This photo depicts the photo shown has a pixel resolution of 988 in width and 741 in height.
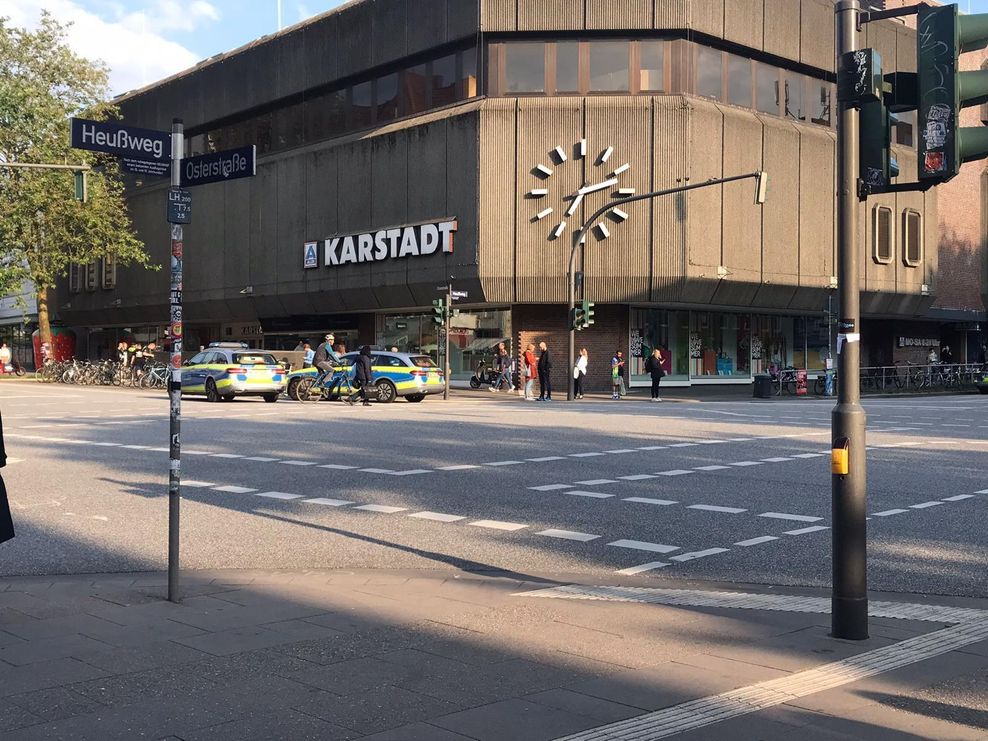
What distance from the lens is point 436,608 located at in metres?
6.49

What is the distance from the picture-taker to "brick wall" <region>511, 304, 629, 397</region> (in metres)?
42.0

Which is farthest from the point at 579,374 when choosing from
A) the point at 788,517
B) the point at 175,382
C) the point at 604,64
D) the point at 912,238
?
the point at 175,382

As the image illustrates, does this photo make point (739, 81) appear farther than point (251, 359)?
Yes

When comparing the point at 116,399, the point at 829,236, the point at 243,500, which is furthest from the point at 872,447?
the point at 829,236

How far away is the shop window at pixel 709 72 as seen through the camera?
41.5 meters

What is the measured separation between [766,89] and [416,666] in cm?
4212

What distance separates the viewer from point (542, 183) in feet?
133

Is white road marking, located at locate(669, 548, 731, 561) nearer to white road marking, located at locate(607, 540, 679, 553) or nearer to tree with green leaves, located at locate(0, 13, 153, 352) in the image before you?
Result: white road marking, located at locate(607, 540, 679, 553)

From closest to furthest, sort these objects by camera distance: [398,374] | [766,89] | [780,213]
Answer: [398,374], [780,213], [766,89]

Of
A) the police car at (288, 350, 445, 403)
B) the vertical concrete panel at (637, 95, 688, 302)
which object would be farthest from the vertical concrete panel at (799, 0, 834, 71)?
the police car at (288, 350, 445, 403)

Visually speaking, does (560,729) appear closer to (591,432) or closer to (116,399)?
(591,432)

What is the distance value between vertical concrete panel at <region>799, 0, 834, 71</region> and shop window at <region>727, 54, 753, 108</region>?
2.85m

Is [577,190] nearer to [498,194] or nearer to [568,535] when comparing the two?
[498,194]

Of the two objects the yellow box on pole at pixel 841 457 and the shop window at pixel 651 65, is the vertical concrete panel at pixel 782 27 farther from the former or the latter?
the yellow box on pole at pixel 841 457
